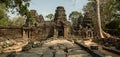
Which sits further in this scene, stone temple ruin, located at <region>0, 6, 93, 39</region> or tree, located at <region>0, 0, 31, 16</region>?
stone temple ruin, located at <region>0, 6, 93, 39</region>

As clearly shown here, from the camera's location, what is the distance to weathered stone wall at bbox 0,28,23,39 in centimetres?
3473

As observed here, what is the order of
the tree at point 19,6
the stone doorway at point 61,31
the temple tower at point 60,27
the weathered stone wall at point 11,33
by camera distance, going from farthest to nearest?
the stone doorway at point 61,31
the temple tower at point 60,27
the weathered stone wall at point 11,33
the tree at point 19,6

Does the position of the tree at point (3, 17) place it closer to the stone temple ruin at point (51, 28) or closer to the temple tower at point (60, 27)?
the stone temple ruin at point (51, 28)

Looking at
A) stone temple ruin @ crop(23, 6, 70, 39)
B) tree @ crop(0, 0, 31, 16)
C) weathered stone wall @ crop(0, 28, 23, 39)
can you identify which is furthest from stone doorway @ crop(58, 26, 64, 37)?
tree @ crop(0, 0, 31, 16)

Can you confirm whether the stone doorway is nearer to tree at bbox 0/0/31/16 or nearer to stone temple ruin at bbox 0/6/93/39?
stone temple ruin at bbox 0/6/93/39

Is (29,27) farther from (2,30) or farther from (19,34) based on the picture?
(2,30)

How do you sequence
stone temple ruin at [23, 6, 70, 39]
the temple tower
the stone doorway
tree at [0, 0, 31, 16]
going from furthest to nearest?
the stone doorway → the temple tower → stone temple ruin at [23, 6, 70, 39] → tree at [0, 0, 31, 16]

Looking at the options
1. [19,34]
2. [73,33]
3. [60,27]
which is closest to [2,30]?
[19,34]

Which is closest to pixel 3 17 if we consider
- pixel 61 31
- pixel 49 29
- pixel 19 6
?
pixel 49 29

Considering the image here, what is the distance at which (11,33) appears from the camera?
35594mm

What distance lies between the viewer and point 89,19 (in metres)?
40.4

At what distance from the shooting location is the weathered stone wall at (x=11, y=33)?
3473cm

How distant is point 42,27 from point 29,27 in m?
3.29

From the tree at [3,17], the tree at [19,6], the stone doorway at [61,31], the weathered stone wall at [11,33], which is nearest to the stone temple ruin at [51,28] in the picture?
the stone doorway at [61,31]
